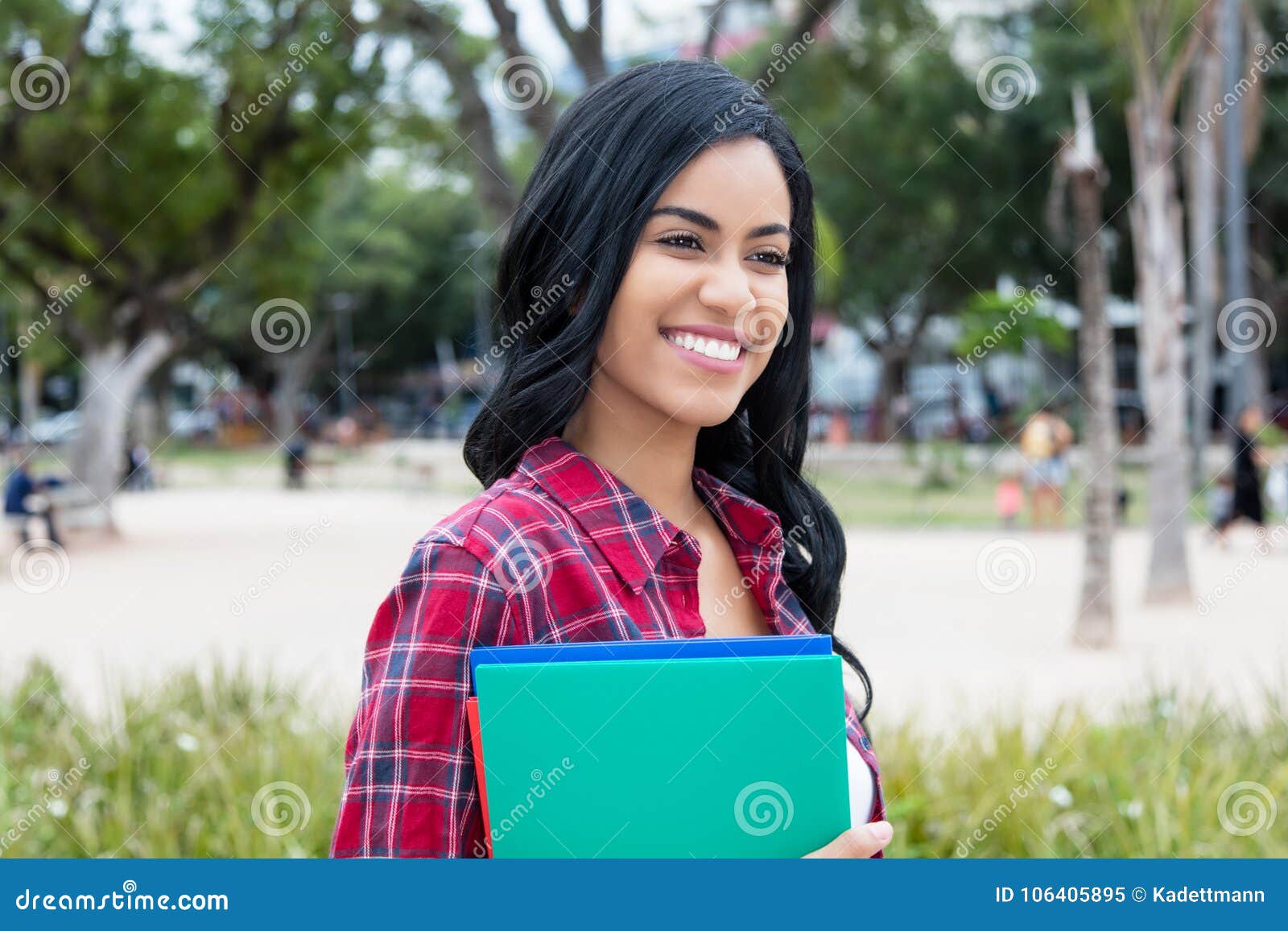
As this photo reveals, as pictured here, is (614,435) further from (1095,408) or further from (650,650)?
(1095,408)

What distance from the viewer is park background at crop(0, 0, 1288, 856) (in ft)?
13.6

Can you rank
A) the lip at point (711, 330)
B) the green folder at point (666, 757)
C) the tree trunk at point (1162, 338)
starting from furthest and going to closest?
the tree trunk at point (1162, 338) < the lip at point (711, 330) < the green folder at point (666, 757)

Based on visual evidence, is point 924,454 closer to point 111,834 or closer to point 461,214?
point 461,214

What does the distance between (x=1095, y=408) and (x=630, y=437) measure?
6925 mm

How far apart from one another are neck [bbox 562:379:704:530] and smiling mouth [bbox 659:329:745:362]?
103 mm

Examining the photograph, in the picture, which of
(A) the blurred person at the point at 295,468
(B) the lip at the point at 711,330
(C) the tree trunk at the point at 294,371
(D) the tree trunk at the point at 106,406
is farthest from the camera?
(C) the tree trunk at the point at 294,371

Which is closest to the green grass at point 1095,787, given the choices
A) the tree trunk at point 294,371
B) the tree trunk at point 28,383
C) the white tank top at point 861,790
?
the white tank top at point 861,790

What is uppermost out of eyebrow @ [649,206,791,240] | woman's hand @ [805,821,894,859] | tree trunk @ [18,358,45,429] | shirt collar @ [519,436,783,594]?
tree trunk @ [18,358,45,429]

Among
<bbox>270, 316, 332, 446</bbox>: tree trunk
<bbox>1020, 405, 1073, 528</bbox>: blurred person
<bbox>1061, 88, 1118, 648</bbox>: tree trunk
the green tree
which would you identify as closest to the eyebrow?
<bbox>1061, 88, 1118, 648</bbox>: tree trunk

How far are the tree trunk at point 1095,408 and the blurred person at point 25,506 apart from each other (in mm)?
9509

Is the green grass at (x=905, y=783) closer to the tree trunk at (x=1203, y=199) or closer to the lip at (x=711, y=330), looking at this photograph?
the lip at (x=711, y=330)

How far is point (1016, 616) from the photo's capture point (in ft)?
29.8

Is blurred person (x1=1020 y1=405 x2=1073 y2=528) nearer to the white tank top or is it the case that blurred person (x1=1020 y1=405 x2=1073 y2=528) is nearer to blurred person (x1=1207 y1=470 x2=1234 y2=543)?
blurred person (x1=1207 y1=470 x2=1234 y2=543)

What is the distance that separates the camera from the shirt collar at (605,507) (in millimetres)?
1458
